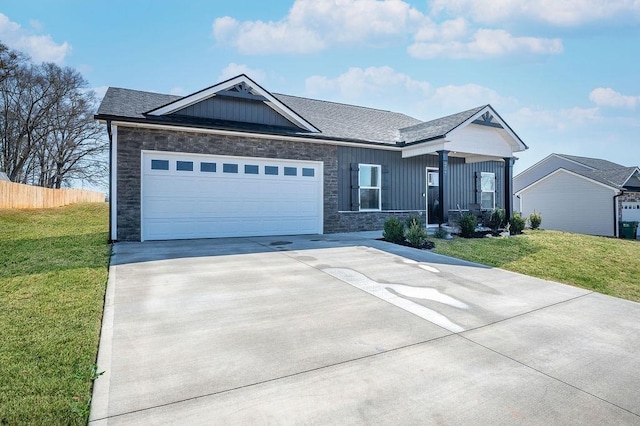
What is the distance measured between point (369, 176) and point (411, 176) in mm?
1941

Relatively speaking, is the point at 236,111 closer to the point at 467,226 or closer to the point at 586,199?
the point at 467,226

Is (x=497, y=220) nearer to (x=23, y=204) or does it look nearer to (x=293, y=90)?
(x=293, y=90)

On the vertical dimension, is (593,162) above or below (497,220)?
above

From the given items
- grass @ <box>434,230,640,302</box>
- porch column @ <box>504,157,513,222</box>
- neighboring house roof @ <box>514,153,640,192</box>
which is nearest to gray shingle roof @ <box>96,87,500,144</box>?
porch column @ <box>504,157,513,222</box>

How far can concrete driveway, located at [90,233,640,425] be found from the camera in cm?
234

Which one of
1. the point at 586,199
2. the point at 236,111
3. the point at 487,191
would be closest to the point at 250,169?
the point at 236,111

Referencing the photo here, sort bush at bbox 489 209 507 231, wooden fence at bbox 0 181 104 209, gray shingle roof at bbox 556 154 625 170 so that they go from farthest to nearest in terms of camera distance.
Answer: gray shingle roof at bbox 556 154 625 170 → wooden fence at bbox 0 181 104 209 → bush at bbox 489 209 507 231

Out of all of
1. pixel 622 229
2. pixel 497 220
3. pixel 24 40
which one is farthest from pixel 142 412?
pixel 24 40

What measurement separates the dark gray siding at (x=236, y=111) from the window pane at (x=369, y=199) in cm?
352

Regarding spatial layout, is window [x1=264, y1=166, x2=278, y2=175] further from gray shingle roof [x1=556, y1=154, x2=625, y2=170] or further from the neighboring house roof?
gray shingle roof [x1=556, y1=154, x2=625, y2=170]

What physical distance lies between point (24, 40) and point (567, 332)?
3582 cm

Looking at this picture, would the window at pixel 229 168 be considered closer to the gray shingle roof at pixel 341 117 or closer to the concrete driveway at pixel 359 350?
the gray shingle roof at pixel 341 117

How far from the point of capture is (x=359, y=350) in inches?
126

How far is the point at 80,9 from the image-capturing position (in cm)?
1218
